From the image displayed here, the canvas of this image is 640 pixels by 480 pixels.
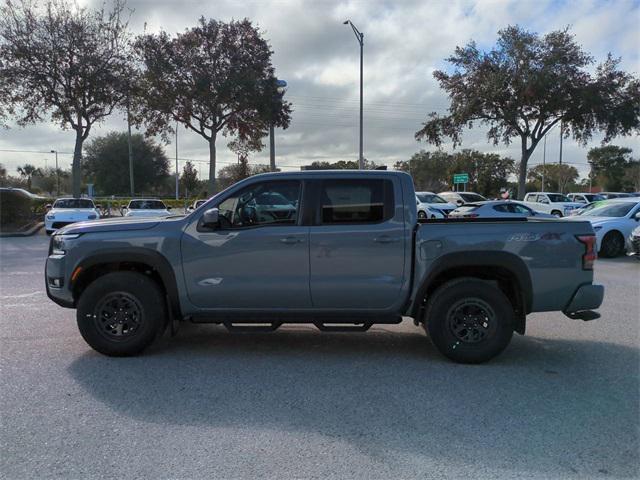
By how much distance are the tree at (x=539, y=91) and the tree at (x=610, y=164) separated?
5439 cm

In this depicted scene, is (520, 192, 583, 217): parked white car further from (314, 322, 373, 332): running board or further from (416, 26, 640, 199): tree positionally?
(314, 322, 373, 332): running board

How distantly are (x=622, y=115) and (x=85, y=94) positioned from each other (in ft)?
91.5

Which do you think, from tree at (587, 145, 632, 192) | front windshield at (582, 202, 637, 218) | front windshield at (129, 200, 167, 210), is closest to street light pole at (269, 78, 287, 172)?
front windshield at (129, 200, 167, 210)

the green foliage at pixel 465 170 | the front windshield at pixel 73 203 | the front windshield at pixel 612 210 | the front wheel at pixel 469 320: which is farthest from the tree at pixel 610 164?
the front wheel at pixel 469 320

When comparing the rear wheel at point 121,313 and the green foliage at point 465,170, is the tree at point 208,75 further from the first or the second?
the green foliage at point 465,170

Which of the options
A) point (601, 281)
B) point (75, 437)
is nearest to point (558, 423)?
point (75, 437)

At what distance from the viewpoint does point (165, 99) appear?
27.2 metres

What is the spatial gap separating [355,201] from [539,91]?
25.4 metres

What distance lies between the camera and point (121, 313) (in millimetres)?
5148

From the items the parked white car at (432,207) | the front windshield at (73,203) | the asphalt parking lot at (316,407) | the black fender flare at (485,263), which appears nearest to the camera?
the asphalt parking lot at (316,407)

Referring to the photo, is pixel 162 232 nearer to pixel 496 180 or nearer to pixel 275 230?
pixel 275 230

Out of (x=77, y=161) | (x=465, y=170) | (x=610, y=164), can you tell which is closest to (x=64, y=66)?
(x=77, y=161)

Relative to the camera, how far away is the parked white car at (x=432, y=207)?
73.4ft

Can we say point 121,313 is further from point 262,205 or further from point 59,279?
point 262,205
